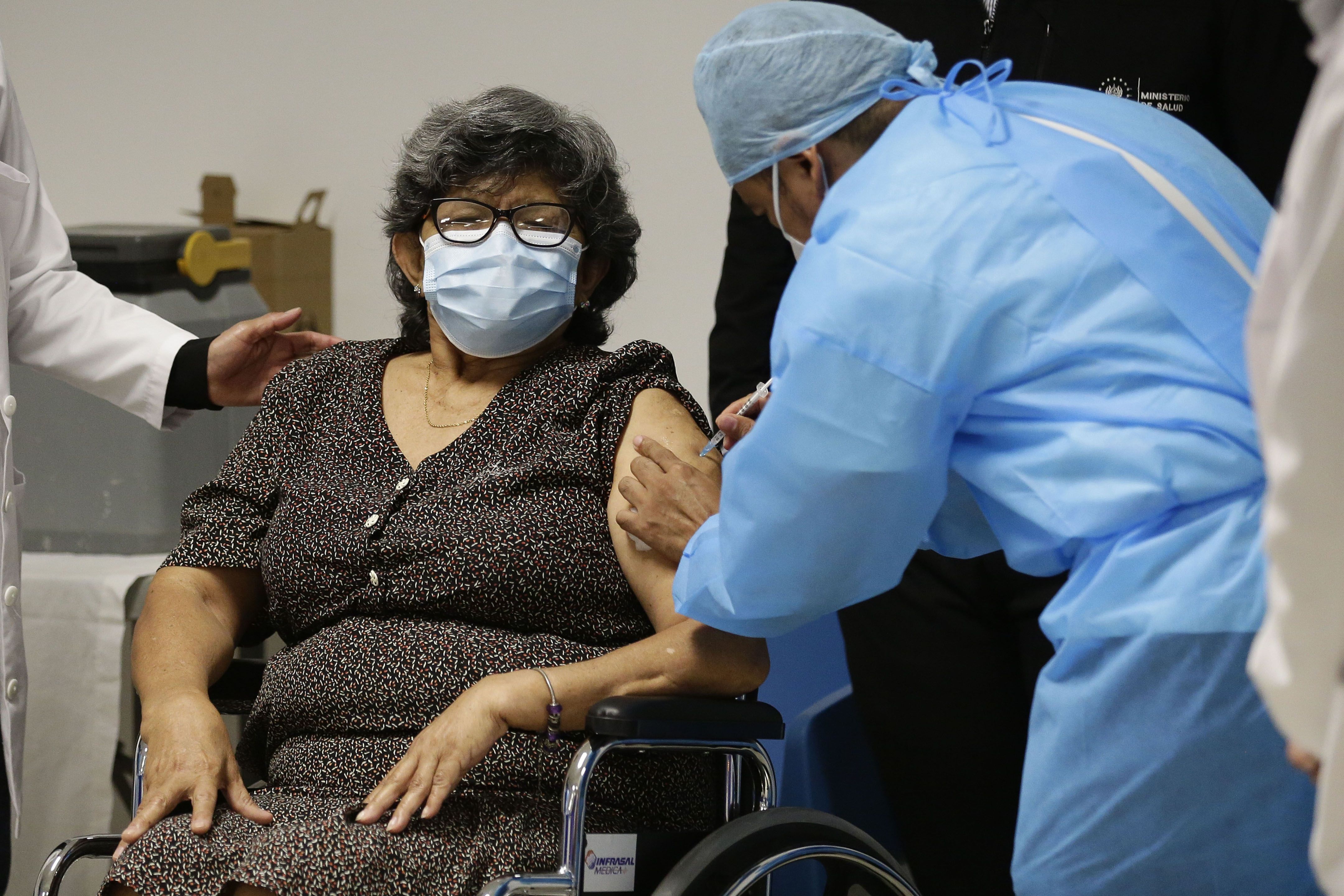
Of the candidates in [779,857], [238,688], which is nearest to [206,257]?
[238,688]

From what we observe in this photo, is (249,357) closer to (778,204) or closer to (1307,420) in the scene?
(778,204)

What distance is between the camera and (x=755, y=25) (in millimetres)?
1411

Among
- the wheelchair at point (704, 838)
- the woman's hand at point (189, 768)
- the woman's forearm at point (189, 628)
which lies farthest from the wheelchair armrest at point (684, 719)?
the woman's forearm at point (189, 628)

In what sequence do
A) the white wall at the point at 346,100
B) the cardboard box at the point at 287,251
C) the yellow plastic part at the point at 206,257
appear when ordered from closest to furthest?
1. the yellow plastic part at the point at 206,257
2. the white wall at the point at 346,100
3. the cardboard box at the point at 287,251

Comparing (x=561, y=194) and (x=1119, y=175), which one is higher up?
(x=1119, y=175)

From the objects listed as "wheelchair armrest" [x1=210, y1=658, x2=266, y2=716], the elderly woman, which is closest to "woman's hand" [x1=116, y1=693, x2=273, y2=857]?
the elderly woman

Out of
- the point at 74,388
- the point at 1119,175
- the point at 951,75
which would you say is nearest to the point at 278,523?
the point at 74,388

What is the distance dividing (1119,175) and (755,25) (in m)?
0.45

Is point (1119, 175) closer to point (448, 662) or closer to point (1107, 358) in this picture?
point (1107, 358)

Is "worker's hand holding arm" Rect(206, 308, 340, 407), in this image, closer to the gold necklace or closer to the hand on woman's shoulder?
the hand on woman's shoulder

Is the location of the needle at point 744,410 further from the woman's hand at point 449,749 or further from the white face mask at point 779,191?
the woman's hand at point 449,749

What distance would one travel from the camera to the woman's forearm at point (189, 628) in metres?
1.67

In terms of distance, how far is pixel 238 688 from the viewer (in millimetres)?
1789

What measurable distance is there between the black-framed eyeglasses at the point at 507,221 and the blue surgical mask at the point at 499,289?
1cm
